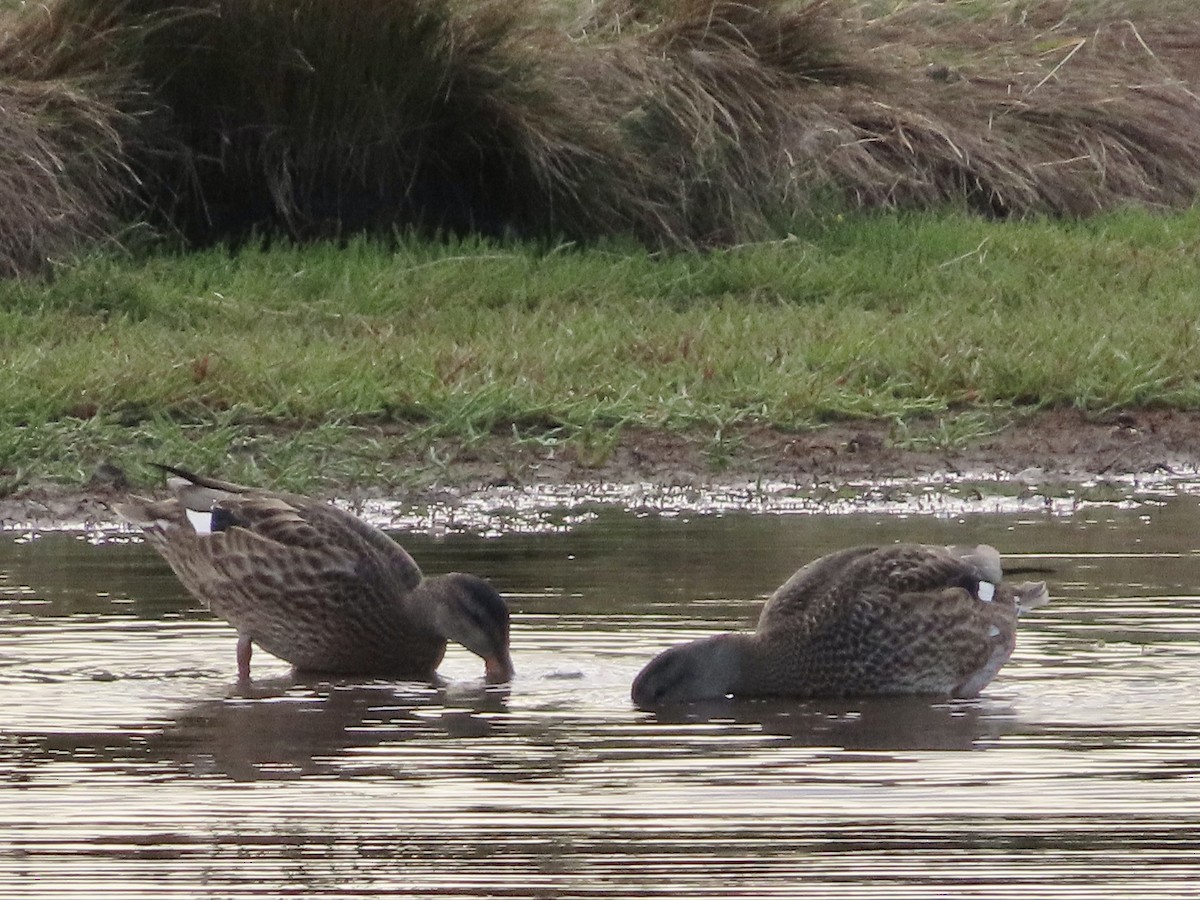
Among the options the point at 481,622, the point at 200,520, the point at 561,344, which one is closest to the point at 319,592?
the point at 200,520

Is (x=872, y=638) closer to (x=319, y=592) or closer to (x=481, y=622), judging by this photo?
(x=481, y=622)

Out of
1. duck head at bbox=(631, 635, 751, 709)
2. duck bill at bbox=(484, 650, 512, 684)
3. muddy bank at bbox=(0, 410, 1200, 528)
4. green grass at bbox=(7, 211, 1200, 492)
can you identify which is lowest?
muddy bank at bbox=(0, 410, 1200, 528)

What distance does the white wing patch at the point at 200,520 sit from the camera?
678 centimetres

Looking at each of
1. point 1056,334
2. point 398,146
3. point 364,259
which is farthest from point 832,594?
point 398,146

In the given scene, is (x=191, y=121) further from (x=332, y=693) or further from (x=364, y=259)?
(x=332, y=693)

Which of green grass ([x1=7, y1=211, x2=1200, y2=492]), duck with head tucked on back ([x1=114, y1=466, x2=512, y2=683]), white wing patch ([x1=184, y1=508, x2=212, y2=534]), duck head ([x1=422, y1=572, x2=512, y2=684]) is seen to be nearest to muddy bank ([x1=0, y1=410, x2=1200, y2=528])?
green grass ([x1=7, y1=211, x2=1200, y2=492])

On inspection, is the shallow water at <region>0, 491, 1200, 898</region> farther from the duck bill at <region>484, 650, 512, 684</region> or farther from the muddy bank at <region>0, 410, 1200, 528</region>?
the muddy bank at <region>0, 410, 1200, 528</region>

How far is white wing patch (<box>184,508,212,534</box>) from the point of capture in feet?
22.2

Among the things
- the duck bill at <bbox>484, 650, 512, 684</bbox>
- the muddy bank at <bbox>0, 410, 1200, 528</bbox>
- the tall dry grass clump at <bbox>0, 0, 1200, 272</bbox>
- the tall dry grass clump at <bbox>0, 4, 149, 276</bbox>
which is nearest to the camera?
the duck bill at <bbox>484, 650, 512, 684</bbox>

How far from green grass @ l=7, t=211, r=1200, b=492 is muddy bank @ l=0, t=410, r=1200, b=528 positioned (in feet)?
0.21

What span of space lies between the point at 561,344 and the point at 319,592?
4241 millimetres

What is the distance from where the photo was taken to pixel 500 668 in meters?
6.30

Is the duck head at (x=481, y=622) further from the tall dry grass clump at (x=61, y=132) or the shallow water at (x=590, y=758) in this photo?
the tall dry grass clump at (x=61, y=132)

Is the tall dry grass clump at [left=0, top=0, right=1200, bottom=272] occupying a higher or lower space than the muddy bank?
higher
